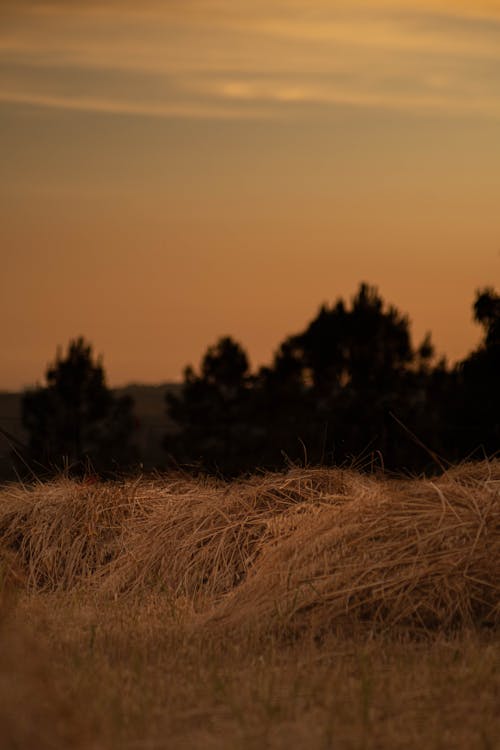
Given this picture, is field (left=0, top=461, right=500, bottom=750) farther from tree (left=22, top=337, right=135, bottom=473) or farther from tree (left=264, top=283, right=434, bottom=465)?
tree (left=22, top=337, right=135, bottom=473)

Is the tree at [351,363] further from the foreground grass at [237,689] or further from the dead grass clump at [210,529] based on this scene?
the foreground grass at [237,689]

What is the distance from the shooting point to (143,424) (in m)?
21.2

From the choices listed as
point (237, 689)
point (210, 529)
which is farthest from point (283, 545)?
point (237, 689)

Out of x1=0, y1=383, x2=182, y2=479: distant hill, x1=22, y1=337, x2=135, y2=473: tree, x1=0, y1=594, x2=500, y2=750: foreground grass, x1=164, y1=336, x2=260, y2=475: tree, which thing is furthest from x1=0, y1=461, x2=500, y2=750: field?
x1=22, y1=337, x2=135, y2=473: tree

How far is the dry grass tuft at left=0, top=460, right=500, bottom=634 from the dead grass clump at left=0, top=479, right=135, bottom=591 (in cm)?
1

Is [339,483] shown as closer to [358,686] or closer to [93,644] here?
[93,644]

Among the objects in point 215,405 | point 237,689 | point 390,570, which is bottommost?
point 237,689

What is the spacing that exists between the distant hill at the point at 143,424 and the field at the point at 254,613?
176cm

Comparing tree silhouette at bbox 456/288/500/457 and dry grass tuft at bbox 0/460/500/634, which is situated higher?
tree silhouette at bbox 456/288/500/457

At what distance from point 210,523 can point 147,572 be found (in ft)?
2.00

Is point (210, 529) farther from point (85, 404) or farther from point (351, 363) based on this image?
point (85, 404)

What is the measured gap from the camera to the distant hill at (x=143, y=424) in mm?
13050

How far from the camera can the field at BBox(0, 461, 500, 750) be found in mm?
4082

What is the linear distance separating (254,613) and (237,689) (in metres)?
1.26
